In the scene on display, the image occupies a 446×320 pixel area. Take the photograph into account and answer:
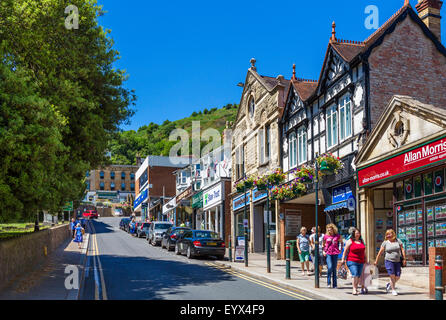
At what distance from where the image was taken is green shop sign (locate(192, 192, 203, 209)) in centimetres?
4394

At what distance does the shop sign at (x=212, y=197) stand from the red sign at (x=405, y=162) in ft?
67.5

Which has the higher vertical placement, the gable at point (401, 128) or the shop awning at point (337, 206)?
the gable at point (401, 128)

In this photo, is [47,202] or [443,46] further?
[443,46]

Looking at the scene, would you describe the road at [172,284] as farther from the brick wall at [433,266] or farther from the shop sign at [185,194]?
the shop sign at [185,194]

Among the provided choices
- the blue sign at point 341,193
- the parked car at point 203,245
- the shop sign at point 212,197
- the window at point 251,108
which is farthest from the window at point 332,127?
the shop sign at point 212,197

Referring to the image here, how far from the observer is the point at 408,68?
19.4 meters

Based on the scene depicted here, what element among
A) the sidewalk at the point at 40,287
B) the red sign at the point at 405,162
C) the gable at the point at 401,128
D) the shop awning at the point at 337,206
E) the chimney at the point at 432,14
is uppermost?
the chimney at the point at 432,14

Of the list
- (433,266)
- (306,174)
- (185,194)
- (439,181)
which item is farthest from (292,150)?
(185,194)

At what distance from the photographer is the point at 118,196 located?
13400 centimetres

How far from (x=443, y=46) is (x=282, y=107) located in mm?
9230

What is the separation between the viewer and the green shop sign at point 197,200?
43938mm
